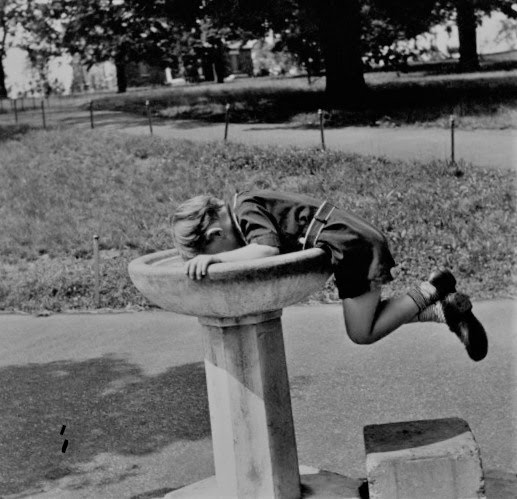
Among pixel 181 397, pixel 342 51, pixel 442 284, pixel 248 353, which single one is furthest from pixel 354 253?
pixel 342 51

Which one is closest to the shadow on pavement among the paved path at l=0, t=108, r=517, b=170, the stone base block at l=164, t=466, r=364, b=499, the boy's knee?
the stone base block at l=164, t=466, r=364, b=499

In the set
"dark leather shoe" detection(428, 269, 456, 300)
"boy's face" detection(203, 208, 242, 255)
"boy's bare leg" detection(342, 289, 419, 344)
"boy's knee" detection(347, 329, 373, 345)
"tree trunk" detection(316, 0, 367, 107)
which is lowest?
"boy's knee" detection(347, 329, 373, 345)

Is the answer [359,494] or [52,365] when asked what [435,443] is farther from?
[52,365]

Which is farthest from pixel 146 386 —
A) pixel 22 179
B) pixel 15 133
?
pixel 15 133

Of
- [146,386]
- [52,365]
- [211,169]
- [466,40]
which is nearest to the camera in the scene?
[146,386]

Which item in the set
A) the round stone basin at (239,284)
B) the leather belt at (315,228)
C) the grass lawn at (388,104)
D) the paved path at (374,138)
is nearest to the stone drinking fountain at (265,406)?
the round stone basin at (239,284)

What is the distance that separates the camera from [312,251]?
15.1 ft

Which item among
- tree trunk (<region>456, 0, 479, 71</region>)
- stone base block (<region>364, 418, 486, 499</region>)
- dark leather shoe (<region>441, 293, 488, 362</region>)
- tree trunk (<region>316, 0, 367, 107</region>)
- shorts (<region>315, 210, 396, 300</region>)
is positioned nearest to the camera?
stone base block (<region>364, 418, 486, 499</region>)

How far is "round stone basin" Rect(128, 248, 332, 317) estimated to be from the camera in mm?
4375

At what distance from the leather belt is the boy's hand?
56 centimetres

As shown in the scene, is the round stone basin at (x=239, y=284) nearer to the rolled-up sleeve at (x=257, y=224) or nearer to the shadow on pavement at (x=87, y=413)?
the rolled-up sleeve at (x=257, y=224)

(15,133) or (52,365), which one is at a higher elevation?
(15,133)

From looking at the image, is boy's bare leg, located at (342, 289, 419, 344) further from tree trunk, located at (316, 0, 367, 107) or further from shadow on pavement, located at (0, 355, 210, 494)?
tree trunk, located at (316, 0, 367, 107)

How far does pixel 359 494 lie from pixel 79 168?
11.7 metres
